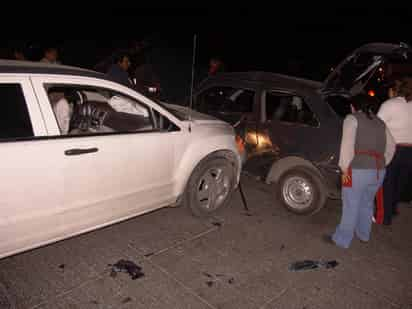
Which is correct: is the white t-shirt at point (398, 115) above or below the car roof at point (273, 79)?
below

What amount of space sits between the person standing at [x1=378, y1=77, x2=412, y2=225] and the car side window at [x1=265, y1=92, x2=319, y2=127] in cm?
83

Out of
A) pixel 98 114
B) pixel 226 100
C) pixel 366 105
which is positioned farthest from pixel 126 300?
pixel 226 100

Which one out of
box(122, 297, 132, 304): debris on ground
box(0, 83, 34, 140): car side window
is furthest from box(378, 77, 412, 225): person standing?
box(0, 83, 34, 140): car side window

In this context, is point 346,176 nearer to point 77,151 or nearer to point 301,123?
point 301,123

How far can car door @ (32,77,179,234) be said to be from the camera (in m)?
2.87

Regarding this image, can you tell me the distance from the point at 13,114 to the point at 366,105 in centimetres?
316

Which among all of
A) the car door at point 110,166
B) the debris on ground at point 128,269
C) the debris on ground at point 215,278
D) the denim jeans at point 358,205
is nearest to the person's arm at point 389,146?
the denim jeans at point 358,205

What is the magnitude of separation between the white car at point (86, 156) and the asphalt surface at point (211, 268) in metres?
0.39

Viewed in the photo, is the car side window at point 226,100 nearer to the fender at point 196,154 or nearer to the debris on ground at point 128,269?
the fender at point 196,154

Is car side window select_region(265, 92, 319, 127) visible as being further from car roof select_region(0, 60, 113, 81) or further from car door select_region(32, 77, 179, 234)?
car roof select_region(0, 60, 113, 81)

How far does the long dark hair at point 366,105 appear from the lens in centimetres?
338

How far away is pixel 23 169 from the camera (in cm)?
260

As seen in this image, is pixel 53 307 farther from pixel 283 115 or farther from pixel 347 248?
pixel 283 115

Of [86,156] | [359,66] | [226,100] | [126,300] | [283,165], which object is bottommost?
[126,300]
